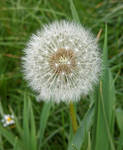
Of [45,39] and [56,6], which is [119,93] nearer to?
[45,39]

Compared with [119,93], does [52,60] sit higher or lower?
higher

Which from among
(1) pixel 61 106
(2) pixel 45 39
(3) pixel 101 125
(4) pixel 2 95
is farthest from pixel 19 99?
(3) pixel 101 125

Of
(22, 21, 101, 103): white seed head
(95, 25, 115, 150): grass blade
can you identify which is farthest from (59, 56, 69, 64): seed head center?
(95, 25, 115, 150): grass blade

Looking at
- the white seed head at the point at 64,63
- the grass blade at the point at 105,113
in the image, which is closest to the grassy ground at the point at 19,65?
the white seed head at the point at 64,63

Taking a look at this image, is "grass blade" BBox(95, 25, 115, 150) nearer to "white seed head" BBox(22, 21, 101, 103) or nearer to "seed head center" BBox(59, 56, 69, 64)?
"white seed head" BBox(22, 21, 101, 103)

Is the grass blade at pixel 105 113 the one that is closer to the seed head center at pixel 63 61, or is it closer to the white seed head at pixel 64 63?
the white seed head at pixel 64 63

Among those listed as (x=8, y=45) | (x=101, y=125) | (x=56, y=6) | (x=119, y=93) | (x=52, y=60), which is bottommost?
(x=101, y=125)

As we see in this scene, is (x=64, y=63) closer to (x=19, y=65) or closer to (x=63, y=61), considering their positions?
(x=63, y=61)

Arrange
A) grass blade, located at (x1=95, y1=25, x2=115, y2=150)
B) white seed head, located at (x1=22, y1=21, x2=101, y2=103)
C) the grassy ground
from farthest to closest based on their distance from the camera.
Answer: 1. the grassy ground
2. white seed head, located at (x1=22, y1=21, x2=101, y2=103)
3. grass blade, located at (x1=95, y1=25, x2=115, y2=150)

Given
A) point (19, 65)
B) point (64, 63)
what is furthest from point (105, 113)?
point (19, 65)
